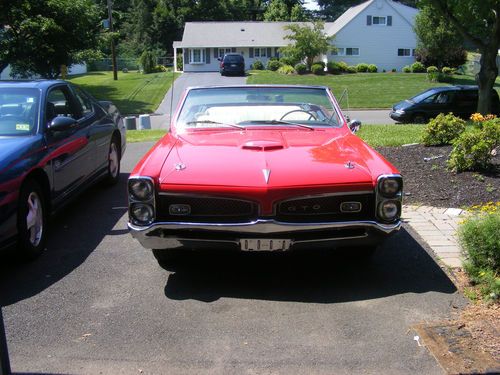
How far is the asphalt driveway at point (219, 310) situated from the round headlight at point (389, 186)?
0.80 metres

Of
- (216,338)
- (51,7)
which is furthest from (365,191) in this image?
(51,7)

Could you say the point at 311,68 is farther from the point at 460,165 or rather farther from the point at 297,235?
the point at 297,235

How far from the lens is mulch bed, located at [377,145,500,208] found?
20.9 feet

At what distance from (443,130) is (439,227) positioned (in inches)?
130

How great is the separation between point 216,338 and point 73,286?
4.86ft

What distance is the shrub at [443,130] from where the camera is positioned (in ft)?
27.8

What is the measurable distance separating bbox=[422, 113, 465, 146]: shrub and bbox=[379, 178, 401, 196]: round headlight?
4918 millimetres

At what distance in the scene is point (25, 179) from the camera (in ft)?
15.4

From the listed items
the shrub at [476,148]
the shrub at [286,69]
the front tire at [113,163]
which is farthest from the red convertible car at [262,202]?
the shrub at [286,69]

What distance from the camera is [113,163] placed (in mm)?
7750

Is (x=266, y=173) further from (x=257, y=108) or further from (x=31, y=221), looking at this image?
(x=31, y=221)

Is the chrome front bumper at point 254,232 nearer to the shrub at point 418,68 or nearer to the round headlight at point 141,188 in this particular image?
the round headlight at point 141,188

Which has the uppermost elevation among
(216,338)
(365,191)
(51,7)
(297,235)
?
(51,7)

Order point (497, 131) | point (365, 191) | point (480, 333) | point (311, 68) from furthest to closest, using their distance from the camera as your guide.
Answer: point (311, 68) → point (497, 131) → point (365, 191) → point (480, 333)
